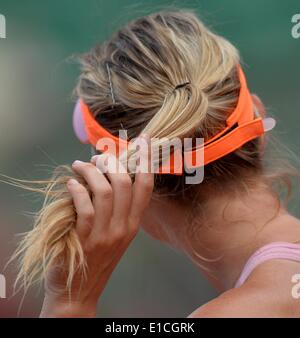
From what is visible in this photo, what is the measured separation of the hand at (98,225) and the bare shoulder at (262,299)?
14 centimetres

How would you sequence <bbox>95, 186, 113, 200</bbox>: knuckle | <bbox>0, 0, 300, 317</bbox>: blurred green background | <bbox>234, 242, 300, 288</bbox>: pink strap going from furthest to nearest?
<bbox>0, 0, 300, 317</bbox>: blurred green background → <bbox>234, 242, 300, 288</bbox>: pink strap → <bbox>95, 186, 113, 200</bbox>: knuckle

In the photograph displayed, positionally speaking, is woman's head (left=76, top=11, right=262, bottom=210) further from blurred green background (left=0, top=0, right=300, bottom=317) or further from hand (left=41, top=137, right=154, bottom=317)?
blurred green background (left=0, top=0, right=300, bottom=317)

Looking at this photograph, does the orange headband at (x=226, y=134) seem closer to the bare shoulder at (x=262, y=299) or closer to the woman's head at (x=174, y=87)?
the woman's head at (x=174, y=87)

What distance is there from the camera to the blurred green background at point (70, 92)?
1.96m

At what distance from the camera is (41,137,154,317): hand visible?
0.71 metres

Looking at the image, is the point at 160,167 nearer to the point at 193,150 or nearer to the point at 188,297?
the point at 193,150

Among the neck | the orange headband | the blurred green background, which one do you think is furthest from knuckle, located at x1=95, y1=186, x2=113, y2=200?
the blurred green background

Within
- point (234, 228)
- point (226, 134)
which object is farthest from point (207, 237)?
point (226, 134)

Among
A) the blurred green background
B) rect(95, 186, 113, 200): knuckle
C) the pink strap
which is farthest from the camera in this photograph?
the blurred green background

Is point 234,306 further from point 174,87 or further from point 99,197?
point 174,87

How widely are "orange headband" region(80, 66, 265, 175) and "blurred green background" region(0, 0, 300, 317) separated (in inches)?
38.7

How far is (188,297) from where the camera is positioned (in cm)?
196

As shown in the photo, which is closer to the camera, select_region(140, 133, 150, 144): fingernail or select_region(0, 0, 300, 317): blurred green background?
select_region(140, 133, 150, 144): fingernail

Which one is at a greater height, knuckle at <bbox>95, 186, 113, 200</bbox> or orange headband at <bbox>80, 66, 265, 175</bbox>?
orange headband at <bbox>80, 66, 265, 175</bbox>
